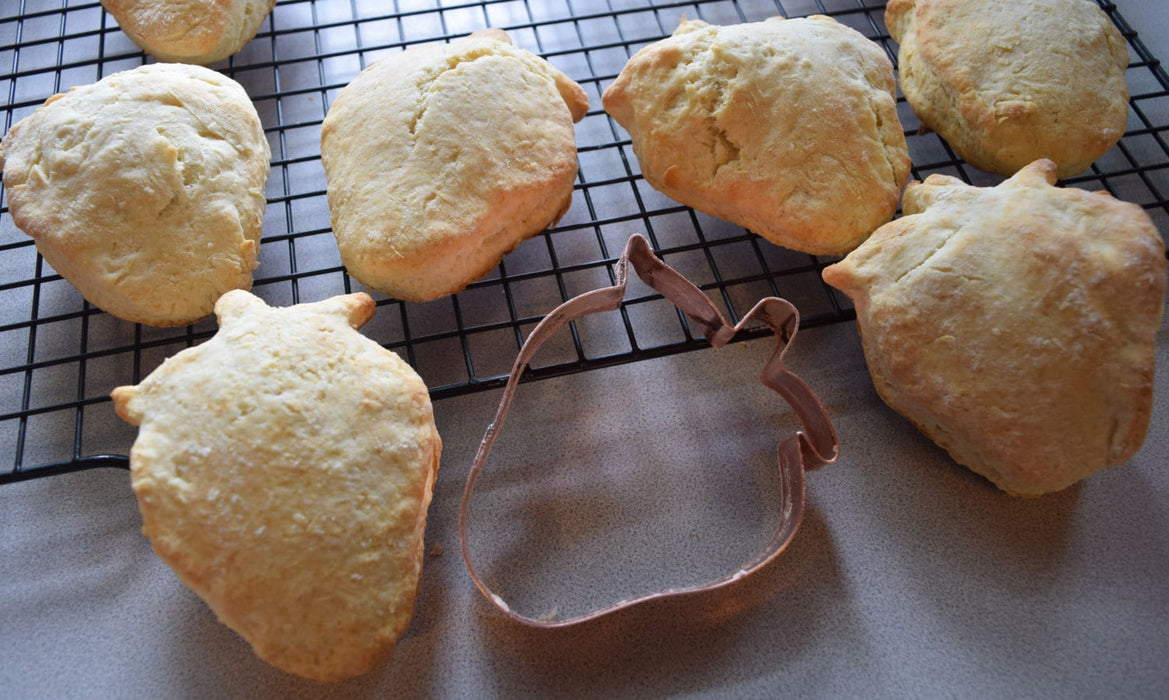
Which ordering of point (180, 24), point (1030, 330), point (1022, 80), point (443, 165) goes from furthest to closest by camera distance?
point (180, 24) < point (1022, 80) < point (443, 165) < point (1030, 330)

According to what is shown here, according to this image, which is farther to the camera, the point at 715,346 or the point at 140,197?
the point at 715,346

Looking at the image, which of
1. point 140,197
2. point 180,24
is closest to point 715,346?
point 140,197

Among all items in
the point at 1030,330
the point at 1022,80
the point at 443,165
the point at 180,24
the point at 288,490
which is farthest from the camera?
the point at 180,24

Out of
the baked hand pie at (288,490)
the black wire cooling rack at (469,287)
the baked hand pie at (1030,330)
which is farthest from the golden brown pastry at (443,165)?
the baked hand pie at (1030,330)

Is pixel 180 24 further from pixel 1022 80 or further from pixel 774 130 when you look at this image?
pixel 1022 80

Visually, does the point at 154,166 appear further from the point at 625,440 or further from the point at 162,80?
the point at 625,440

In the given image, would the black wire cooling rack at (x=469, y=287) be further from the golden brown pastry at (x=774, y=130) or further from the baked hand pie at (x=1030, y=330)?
the baked hand pie at (x=1030, y=330)

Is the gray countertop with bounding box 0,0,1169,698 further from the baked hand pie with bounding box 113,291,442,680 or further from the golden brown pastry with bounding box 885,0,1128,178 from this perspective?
the golden brown pastry with bounding box 885,0,1128,178
